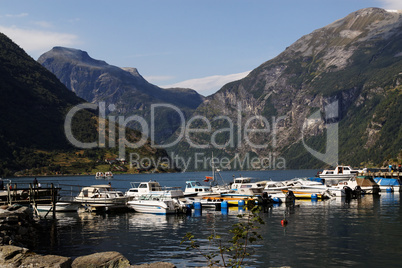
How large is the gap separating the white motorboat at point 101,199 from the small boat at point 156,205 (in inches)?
91.9

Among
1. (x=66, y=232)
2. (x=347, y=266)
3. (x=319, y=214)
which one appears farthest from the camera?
(x=319, y=214)

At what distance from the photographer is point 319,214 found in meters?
68.6

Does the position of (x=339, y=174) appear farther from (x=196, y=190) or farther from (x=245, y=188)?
(x=196, y=190)

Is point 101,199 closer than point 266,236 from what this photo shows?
No

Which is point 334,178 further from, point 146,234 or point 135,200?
point 146,234

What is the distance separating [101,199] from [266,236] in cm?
3901

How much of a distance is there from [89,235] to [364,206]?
173 ft

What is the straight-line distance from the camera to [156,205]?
A: 72.0 meters

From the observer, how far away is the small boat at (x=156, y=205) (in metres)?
70.9

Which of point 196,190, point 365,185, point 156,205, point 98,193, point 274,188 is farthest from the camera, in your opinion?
point 365,185

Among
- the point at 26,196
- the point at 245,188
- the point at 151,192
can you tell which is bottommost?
the point at 245,188

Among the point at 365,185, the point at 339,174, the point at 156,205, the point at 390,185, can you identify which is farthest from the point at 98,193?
the point at 339,174

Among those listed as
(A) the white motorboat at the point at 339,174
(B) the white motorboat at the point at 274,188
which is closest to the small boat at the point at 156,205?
(B) the white motorboat at the point at 274,188

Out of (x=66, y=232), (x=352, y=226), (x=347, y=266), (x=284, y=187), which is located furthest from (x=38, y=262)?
(x=284, y=187)
